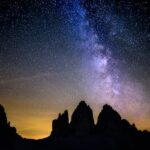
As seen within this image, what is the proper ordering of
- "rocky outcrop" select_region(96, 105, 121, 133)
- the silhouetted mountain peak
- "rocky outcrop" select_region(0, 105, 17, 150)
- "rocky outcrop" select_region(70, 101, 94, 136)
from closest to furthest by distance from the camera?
"rocky outcrop" select_region(0, 105, 17, 150), the silhouetted mountain peak, "rocky outcrop" select_region(70, 101, 94, 136), "rocky outcrop" select_region(96, 105, 121, 133)

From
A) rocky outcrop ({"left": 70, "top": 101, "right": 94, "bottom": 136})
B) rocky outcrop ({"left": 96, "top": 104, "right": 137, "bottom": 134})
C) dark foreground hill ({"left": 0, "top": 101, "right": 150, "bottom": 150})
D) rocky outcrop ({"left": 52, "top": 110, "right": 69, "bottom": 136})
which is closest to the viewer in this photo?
dark foreground hill ({"left": 0, "top": 101, "right": 150, "bottom": 150})

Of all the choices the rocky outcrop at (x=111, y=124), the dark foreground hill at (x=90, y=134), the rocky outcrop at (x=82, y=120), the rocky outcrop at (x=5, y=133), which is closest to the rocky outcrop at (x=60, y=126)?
the dark foreground hill at (x=90, y=134)

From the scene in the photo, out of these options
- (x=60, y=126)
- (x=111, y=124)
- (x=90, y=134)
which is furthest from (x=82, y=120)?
(x=111, y=124)

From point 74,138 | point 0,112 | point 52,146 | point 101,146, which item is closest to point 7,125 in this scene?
point 0,112

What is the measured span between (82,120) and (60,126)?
8.85 metres

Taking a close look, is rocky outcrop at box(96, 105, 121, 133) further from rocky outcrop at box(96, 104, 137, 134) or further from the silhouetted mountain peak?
the silhouetted mountain peak

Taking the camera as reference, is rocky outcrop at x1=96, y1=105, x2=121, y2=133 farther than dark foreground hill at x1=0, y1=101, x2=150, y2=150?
Yes

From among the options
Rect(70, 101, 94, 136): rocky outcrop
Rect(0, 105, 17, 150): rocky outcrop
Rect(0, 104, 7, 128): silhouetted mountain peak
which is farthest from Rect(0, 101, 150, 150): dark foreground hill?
Rect(0, 104, 7, 128): silhouetted mountain peak

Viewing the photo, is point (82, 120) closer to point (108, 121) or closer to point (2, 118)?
point (108, 121)

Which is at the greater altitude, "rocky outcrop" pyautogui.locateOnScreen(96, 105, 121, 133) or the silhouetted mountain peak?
"rocky outcrop" pyautogui.locateOnScreen(96, 105, 121, 133)

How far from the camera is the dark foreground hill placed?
98688 mm

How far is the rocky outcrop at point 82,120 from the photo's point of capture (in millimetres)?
109463

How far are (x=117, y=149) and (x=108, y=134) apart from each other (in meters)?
7.74

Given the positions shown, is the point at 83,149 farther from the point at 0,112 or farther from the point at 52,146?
the point at 0,112
